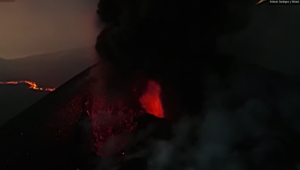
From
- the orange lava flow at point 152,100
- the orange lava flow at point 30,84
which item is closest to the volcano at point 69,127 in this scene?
the orange lava flow at point 152,100

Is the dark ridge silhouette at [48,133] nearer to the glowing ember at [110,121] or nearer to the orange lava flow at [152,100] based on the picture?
the glowing ember at [110,121]

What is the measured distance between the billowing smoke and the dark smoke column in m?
0.02

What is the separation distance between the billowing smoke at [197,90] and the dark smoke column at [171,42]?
0.08 feet

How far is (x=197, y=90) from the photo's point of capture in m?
8.10

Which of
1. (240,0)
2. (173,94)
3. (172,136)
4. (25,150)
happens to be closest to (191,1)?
(240,0)

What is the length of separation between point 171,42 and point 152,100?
2107 millimetres

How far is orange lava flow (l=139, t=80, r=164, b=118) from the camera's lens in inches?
323

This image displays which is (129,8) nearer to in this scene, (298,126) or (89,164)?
(89,164)

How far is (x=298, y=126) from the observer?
7668mm

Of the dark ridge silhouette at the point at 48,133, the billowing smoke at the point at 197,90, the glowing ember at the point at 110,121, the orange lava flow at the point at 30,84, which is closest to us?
the billowing smoke at the point at 197,90

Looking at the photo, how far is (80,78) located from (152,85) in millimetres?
2648

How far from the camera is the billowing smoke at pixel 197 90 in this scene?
6.82 m

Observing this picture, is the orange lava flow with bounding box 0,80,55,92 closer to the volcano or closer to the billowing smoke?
the volcano

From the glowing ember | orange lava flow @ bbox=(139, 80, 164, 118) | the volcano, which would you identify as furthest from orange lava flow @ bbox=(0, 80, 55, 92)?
orange lava flow @ bbox=(139, 80, 164, 118)
